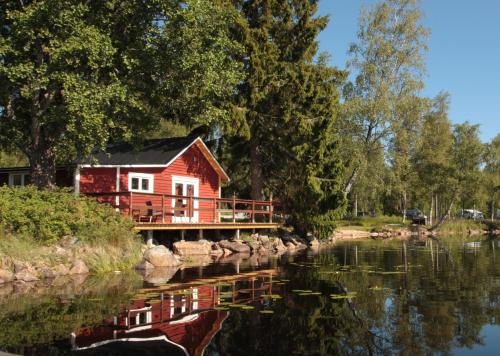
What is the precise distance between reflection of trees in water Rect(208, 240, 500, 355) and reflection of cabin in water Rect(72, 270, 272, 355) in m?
0.45

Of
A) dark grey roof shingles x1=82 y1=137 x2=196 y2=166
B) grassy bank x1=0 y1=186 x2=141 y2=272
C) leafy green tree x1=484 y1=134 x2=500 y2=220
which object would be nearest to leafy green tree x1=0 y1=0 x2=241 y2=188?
grassy bank x1=0 y1=186 x2=141 y2=272

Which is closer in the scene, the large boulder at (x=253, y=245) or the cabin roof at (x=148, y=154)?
the cabin roof at (x=148, y=154)

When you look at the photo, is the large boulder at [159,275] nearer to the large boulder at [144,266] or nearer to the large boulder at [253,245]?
the large boulder at [144,266]

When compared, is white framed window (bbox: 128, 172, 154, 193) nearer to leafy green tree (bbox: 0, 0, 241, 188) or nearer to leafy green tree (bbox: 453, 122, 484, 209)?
leafy green tree (bbox: 0, 0, 241, 188)

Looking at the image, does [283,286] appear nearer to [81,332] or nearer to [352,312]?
[352,312]

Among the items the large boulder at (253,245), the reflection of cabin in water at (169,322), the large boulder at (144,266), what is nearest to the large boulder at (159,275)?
the large boulder at (144,266)

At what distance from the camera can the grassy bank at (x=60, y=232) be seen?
1537 cm

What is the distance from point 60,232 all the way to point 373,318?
1096cm

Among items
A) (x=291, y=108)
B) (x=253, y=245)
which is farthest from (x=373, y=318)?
(x=291, y=108)

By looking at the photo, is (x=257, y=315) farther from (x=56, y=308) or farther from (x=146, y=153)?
(x=146, y=153)

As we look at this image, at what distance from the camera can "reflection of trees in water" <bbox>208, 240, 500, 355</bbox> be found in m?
8.20

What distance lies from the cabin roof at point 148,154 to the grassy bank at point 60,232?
5.65 m

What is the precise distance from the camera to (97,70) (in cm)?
1830

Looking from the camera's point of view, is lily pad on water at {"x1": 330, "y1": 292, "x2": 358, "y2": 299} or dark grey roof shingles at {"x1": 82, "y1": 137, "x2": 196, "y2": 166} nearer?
lily pad on water at {"x1": 330, "y1": 292, "x2": 358, "y2": 299}
